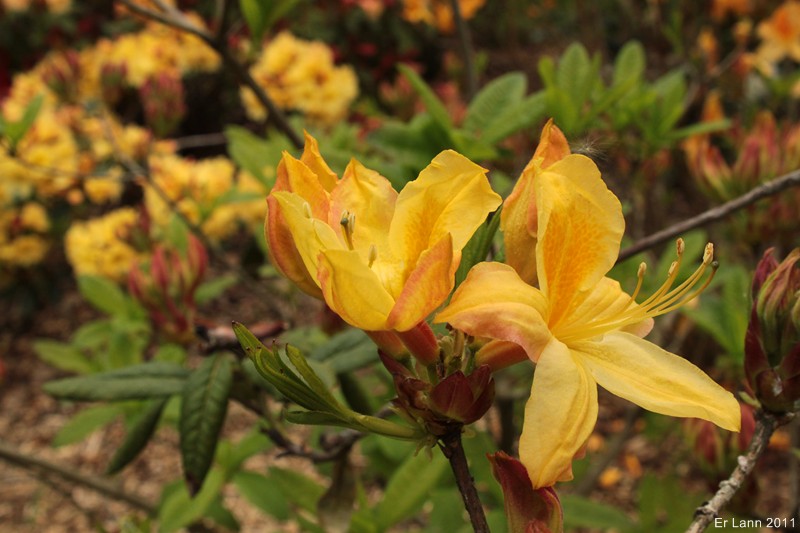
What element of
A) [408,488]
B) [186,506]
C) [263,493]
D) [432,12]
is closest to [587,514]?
[408,488]

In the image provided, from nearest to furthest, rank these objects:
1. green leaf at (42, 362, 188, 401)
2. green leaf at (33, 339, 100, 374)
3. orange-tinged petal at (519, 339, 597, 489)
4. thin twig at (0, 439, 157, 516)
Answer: orange-tinged petal at (519, 339, 597, 489), green leaf at (42, 362, 188, 401), thin twig at (0, 439, 157, 516), green leaf at (33, 339, 100, 374)

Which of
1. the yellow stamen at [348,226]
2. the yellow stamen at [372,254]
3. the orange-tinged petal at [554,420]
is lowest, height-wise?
the orange-tinged petal at [554,420]

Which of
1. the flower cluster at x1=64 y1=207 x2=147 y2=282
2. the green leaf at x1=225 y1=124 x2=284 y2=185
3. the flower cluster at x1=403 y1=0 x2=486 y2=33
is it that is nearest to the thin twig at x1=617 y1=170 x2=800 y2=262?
the green leaf at x1=225 y1=124 x2=284 y2=185

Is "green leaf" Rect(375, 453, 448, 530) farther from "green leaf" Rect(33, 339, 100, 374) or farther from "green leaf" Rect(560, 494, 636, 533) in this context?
"green leaf" Rect(33, 339, 100, 374)

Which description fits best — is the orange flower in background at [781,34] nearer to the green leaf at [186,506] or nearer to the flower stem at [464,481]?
the green leaf at [186,506]

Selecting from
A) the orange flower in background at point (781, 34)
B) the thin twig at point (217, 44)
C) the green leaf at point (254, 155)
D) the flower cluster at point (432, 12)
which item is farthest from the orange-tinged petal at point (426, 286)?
the flower cluster at point (432, 12)

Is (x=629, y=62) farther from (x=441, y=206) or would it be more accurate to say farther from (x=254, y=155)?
(x=441, y=206)
